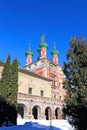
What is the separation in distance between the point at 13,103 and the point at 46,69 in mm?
18978

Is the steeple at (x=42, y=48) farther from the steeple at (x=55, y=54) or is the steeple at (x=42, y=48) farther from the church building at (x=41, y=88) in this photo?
the steeple at (x=55, y=54)

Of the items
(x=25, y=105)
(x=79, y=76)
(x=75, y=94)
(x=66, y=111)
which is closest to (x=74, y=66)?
(x=79, y=76)

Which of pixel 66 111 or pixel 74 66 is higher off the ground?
pixel 74 66

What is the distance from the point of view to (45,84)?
40.8 metres

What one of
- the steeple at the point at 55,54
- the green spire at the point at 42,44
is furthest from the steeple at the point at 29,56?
the steeple at the point at 55,54

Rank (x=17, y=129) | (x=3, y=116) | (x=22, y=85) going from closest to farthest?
(x=17, y=129) → (x=3, y=116) → (x=22, y=85)

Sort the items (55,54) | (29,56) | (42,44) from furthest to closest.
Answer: (55,54), (29,56), (42,44)

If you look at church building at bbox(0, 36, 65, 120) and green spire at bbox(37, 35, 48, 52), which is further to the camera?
green spire at bbox(37, 35, 48, 52)

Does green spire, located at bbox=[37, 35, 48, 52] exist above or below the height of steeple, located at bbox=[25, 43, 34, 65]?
above


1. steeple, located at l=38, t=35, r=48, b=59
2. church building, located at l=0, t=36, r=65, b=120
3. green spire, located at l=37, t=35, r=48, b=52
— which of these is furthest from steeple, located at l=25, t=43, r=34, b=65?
steeple, located at l=38, t=35, r=48, b=59

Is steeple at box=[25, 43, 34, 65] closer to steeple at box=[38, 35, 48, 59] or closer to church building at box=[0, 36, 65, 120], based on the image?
church building at box=[0, 36, 65, 120]

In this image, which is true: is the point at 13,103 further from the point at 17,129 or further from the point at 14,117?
the point at 17,129

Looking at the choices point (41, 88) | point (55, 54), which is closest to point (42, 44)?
point (55, 54)

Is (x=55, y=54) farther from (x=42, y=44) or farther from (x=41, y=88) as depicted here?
(x=41, y=88)
